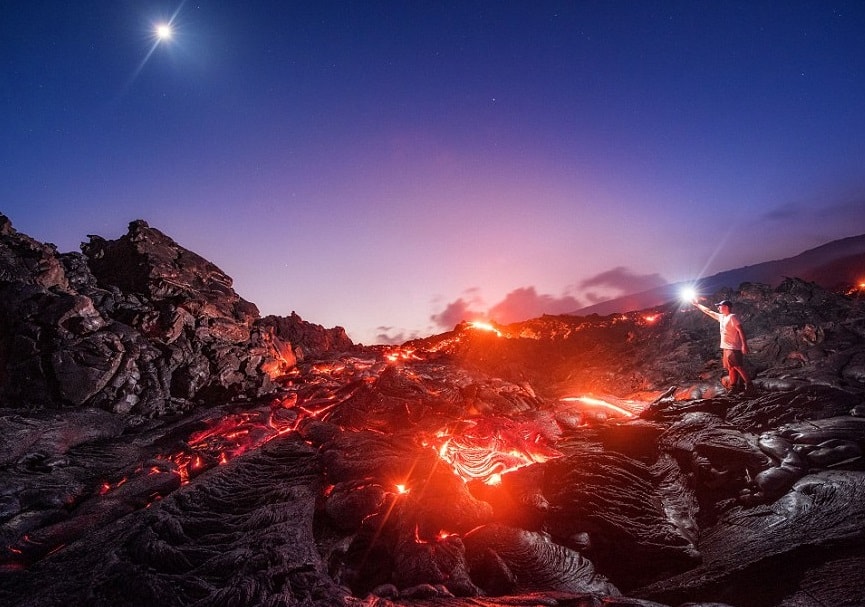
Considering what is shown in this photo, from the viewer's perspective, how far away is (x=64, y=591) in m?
5.10

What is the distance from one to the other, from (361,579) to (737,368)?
41.9 feet

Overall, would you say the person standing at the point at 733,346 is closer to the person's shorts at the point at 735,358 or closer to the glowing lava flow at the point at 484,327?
the person's shorts at the point at 735,358

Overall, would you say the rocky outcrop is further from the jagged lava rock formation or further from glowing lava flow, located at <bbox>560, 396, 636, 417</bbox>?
glowing lava flow, located at <bbox>560, 396, 636, 417</bbox>

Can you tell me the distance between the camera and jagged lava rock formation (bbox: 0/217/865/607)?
5551 mm

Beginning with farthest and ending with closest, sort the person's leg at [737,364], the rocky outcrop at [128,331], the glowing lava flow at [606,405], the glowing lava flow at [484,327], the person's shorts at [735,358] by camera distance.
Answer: the glowing lava flow at [484,327] < the rocky outcrop at [128,331] < the glowing lava flow at [606,405] < the person's shorts at [735,358] < the person's leg at [737,364]

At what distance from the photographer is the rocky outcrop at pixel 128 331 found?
1440 centimetres

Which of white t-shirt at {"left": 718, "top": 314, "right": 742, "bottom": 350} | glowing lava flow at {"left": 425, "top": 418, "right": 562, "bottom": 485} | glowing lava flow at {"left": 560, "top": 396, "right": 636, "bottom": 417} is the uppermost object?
white t-shirt at {"left": 718, "top": 314, "right": 742, "bottom": 350}

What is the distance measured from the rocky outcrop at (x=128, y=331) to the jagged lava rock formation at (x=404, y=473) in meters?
0.12

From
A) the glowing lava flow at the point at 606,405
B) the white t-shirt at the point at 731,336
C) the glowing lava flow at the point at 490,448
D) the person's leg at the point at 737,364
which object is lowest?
the glowing lava flow at the point at 490,448

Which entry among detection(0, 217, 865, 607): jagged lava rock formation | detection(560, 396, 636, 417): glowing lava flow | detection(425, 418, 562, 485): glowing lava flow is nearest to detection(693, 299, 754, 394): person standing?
detection(0, 217, 865, 607): jagged lava rock formation

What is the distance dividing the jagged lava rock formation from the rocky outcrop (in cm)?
12

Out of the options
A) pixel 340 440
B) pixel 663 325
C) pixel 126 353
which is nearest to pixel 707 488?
pixel 340 440

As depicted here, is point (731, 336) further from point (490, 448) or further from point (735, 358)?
point (490, 448)

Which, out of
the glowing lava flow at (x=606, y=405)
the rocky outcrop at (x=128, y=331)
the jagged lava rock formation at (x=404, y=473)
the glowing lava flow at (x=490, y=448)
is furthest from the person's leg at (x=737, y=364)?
the rocky outcrop at (x=128, y=331)
